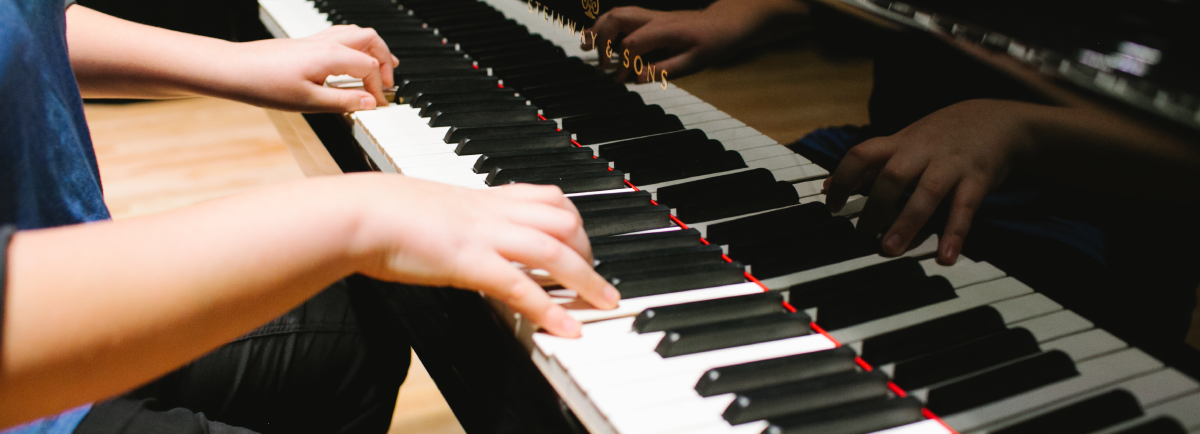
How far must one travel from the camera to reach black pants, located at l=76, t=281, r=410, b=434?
0.92 m

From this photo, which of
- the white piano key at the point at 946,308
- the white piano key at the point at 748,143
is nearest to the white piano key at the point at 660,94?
the white piano key at the point at 748,143

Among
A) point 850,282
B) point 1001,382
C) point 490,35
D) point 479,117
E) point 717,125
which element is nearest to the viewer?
point 1001,382

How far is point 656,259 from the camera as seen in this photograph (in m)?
0.70

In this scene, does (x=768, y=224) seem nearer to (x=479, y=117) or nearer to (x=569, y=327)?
(x=569, y=327)

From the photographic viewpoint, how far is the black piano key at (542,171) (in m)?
0.84

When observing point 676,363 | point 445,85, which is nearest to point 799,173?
point 676,363

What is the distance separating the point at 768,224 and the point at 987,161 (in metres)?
0.21

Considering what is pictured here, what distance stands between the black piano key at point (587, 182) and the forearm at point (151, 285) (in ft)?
1.03

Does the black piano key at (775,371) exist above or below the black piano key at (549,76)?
below

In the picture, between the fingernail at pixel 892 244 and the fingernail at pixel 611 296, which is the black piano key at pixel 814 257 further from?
the fingernail at pixel 611 296

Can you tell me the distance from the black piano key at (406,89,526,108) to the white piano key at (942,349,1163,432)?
0.73 meters

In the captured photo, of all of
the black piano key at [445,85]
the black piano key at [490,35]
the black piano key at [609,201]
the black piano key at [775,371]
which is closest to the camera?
the black piano key at [775,371]

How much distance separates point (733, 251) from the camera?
73 centimetres

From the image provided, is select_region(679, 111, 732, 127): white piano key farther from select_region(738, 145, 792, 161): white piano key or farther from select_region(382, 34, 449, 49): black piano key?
select_region(382, 34, 449, 49): black piano key
